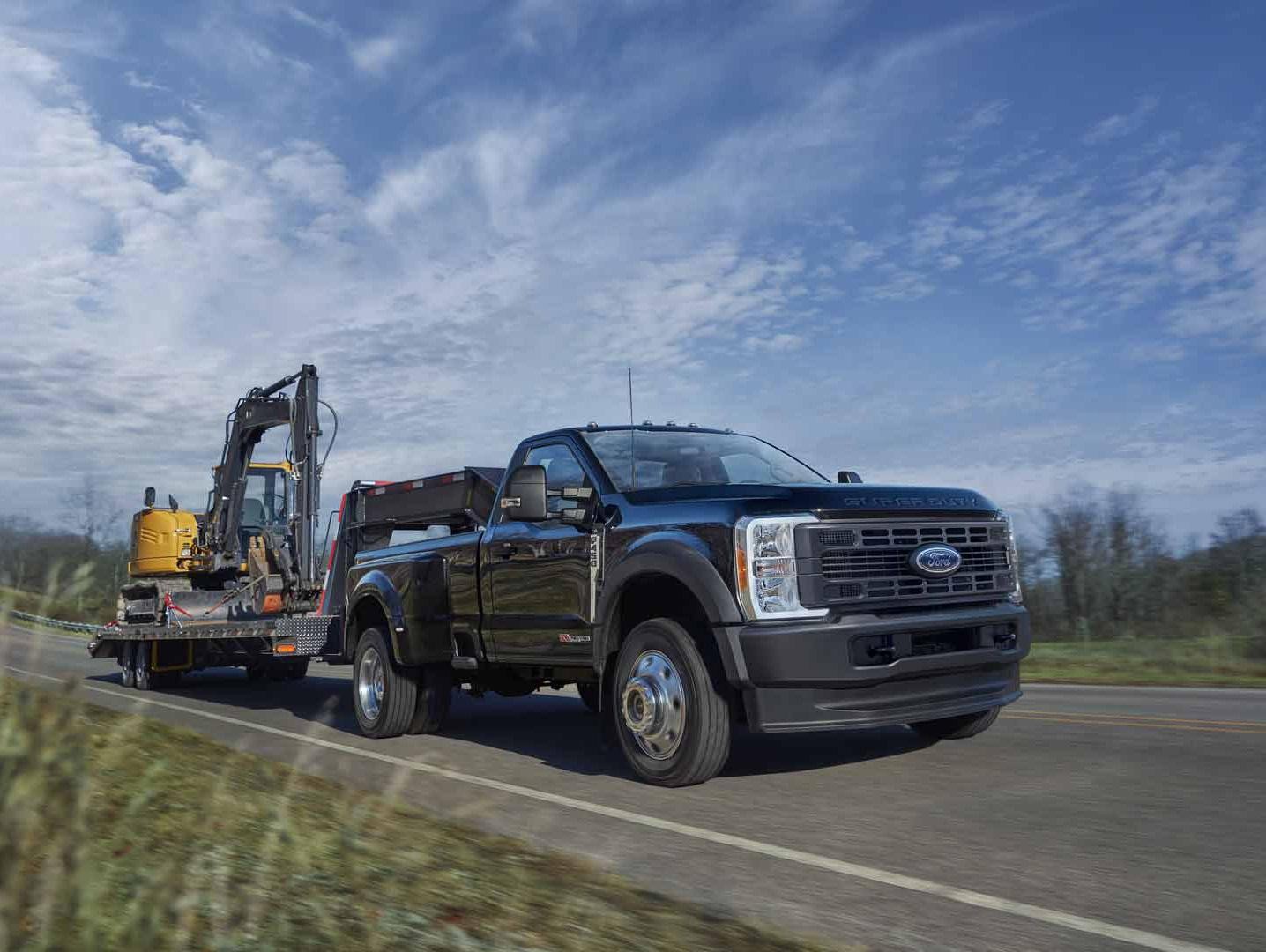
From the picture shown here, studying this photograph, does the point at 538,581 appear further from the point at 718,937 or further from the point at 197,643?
the point at 197,643

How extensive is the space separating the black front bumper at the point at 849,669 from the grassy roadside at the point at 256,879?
5.55 feet

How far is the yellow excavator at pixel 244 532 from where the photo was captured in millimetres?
15992

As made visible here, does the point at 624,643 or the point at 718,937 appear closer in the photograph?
the point at 718,937

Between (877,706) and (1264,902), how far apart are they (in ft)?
8.09

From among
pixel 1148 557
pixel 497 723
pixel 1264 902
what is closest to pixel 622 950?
pixel 1264 902

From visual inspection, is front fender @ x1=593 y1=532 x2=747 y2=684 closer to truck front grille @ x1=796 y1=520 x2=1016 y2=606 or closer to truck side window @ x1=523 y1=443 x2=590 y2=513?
truck front grille @ x1=796 y1=520 x2=1016 y2=606

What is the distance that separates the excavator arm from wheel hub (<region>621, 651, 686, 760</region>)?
9.22 meters

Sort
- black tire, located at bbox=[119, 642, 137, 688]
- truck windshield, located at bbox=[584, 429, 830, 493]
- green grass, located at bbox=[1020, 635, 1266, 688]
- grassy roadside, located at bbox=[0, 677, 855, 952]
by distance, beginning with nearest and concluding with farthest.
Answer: grassy roadside, located at bbox=[0, 677, 855, 952] → truck windshield, located at bbox=[584, 429, 830, 493] → green grass, located at bbox=[1020, 635, 1266, 688] → black tire, located at bbox=[119, 642, 137, 688]

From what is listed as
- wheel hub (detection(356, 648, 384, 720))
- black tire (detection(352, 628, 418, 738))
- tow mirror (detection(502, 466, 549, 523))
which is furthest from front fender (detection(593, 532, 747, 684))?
wheel hub (detection(356, 648, 384, 720))

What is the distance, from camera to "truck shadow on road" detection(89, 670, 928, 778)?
25.3 ft

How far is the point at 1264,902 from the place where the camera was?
13.3ft

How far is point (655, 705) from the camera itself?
677 centimetres

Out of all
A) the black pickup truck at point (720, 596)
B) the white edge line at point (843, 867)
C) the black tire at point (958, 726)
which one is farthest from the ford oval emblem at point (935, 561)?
the white edge line at point (843, 867)

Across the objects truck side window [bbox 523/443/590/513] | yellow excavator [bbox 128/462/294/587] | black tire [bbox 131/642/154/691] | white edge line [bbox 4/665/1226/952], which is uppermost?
yellow excavator [bbox 128/462/294/587]
